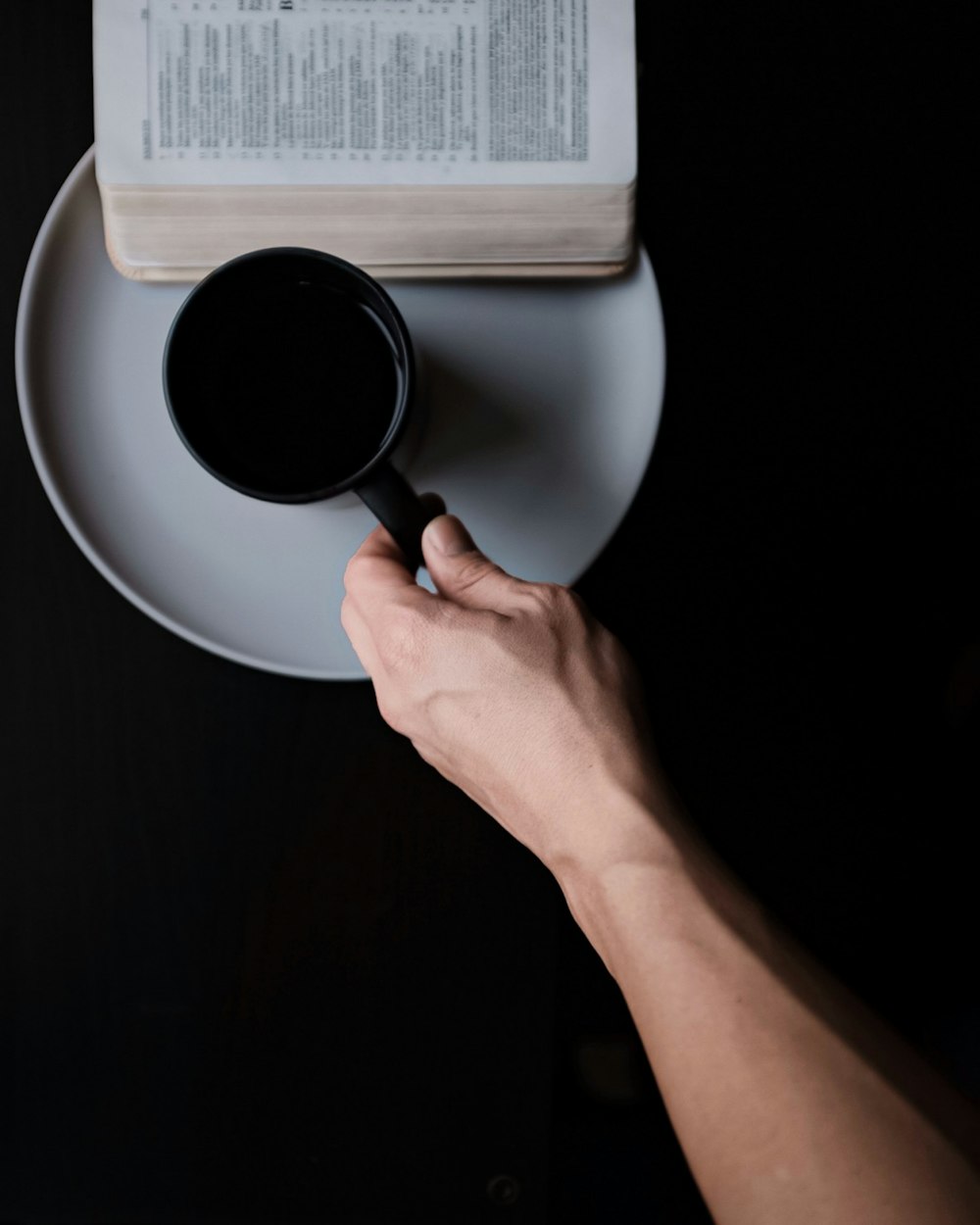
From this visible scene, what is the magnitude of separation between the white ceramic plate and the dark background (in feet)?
0.20

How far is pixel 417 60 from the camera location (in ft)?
1.62

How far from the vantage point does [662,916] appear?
38cm

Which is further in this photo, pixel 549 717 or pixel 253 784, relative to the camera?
pixel 253 784

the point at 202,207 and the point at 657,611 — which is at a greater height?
the point at 202,207

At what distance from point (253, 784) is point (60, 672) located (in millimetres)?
122

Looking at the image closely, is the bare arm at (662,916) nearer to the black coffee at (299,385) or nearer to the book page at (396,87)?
the black coffee at (299,385)

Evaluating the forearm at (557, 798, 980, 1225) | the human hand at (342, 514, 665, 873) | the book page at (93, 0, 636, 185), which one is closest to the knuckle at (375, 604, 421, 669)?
the human hand at (342, 514, 665, 873)

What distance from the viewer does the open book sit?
48 centimetres

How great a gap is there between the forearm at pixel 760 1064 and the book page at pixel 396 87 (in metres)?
0.32

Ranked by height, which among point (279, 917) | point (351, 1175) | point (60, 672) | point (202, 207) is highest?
point (202, 207)

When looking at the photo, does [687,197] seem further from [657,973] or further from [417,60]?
[657,973]

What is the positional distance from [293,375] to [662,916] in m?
0.29

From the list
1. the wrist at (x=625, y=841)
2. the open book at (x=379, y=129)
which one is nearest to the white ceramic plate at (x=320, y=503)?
the open book at (x=379, y=129)

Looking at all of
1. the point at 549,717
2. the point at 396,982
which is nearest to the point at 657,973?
the point at 549,717
